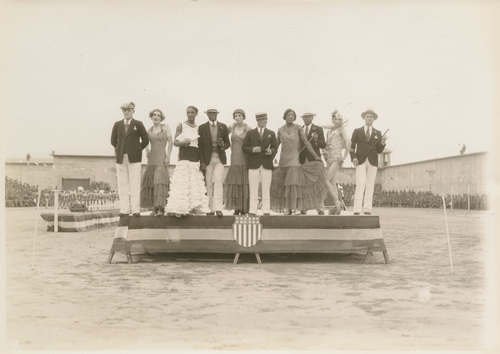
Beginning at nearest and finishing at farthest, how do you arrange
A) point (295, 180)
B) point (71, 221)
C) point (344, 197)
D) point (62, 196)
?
point (295, 180) < point (71, 221) < point (62, 196) < point (344, 197)

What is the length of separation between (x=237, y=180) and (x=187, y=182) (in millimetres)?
972

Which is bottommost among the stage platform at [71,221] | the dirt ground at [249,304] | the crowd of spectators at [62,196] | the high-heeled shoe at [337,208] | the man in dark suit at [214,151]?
the dirt ground at [249,304]

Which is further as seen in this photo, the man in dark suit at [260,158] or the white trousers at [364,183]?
the white trousers at [364,183]

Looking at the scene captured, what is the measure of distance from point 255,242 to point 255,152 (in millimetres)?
1484

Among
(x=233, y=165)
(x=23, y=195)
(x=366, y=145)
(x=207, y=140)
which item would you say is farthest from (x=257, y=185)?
(x=23, y=195)

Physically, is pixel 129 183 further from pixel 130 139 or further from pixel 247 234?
pixel 247 234

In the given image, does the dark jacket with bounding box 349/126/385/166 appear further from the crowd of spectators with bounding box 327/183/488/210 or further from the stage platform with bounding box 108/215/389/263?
the crowd of spectators with bounding box 327/183/488/210

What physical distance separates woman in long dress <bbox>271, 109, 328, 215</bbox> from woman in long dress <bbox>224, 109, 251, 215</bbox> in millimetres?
612

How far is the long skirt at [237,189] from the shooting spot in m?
9.22

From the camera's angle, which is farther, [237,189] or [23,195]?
[23,195]

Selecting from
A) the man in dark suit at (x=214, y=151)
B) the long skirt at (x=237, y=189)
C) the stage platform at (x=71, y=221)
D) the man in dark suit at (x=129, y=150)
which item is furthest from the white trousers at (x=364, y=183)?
the stage platform at (x=71, y=221)

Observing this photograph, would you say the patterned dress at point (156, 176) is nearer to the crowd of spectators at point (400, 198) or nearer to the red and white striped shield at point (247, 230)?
the red and white striped shield at point (247, 230)

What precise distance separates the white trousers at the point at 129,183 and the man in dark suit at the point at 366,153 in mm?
3657

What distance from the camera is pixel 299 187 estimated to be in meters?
9.23
